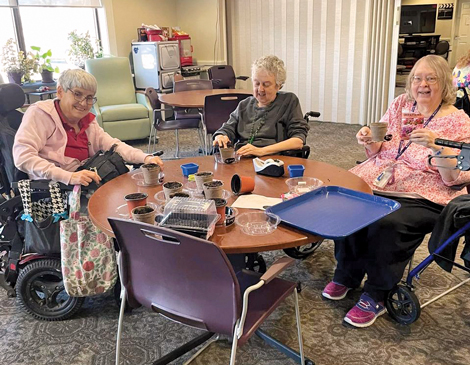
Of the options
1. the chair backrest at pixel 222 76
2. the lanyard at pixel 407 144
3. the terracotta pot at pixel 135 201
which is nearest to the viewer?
the terracotta pot at pixel 135 201

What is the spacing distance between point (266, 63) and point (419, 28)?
10279 millimetres

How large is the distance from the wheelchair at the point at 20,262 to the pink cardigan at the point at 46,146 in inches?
4.5

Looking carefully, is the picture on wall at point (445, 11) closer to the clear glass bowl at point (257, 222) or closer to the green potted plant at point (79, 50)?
the green potted plant at point (79, 50)

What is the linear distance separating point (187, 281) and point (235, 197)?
1.79ft

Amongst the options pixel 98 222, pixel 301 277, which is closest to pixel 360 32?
pixel 301 277

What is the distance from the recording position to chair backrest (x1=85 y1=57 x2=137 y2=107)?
5.64 m

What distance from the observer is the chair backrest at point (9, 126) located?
2295 millimetres

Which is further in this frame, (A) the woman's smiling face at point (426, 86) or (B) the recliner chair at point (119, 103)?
(B) the recliner chair at point (119, 103)

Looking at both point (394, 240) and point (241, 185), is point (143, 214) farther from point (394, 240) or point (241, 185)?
point (394, 240)

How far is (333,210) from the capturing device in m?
1.70

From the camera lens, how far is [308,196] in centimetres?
182

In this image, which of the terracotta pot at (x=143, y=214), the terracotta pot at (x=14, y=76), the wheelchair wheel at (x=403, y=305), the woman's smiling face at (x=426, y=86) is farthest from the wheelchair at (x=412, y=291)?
the terracotta pot at (x=14, y=76)

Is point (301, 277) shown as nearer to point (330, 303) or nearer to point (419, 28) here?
point (330, 303)

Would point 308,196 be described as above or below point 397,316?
above
